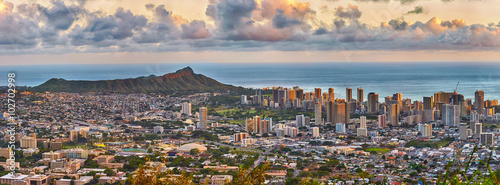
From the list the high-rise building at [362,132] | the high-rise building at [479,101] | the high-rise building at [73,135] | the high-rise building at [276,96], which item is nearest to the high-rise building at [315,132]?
the high-rise building at [362,132]

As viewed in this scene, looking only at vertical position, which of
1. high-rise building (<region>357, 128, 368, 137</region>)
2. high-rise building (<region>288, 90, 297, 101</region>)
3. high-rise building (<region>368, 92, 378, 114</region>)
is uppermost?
high-rise building (<region>288, 90, 297, 101</region>)

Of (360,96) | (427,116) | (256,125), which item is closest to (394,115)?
(427,116)

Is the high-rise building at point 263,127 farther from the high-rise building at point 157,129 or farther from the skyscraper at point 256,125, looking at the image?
the high-rise building at point 157,129

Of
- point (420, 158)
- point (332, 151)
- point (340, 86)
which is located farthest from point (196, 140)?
point (340, 86)

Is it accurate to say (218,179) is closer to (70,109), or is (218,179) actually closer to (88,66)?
(70,109)

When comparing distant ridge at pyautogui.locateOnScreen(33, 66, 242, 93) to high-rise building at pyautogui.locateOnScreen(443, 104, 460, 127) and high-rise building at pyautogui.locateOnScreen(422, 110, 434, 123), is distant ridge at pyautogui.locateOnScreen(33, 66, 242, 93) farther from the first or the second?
high-rise building at pyautogui.locateOnScreen(443, 104, 460, 127)

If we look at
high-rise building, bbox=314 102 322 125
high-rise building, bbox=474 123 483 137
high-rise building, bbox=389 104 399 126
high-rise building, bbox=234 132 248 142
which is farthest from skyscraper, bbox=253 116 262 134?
high-rise building, bbox=474 123 483 137
